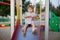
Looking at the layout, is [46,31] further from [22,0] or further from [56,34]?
[22,0]

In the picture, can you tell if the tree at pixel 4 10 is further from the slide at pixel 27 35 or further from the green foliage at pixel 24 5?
the slide at pixel 27 35

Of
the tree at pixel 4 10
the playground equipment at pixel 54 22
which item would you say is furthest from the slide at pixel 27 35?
the tree at pixel 4 10

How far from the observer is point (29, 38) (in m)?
6.21

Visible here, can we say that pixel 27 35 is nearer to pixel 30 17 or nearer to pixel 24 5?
pixel 30 17

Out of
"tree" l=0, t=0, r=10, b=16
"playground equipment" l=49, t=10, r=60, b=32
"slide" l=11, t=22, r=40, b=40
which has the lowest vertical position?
"slide" l=11, t=22, r=40, b=40

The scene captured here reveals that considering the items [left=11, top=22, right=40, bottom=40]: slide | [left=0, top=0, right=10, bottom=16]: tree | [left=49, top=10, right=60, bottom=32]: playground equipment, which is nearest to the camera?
[left=11, top=22, right=40, bottom=40]: slide

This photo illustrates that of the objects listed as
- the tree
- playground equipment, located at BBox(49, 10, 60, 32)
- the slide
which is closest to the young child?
the slide

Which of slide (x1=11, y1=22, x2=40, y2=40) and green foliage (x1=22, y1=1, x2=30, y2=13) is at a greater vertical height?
green foliage (x1=22, y1=1, x2=30, y2=13)

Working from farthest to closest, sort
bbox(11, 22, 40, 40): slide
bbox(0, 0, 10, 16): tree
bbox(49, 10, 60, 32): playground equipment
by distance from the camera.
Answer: bbox(0, 0, 10, 16): tree < bbox(49, 10, 60, 32): playground equipment < bbox(11, 22, 40, 40): slide

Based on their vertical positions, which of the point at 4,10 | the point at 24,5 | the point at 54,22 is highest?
the point at 24,5

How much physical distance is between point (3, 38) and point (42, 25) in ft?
5.15

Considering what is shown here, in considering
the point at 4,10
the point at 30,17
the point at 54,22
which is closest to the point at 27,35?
the point at 30,17

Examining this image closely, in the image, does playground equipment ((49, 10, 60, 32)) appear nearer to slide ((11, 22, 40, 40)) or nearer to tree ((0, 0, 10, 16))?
slide ((11, 22, 40, 40))

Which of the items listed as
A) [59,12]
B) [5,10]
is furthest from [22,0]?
[59,12]
